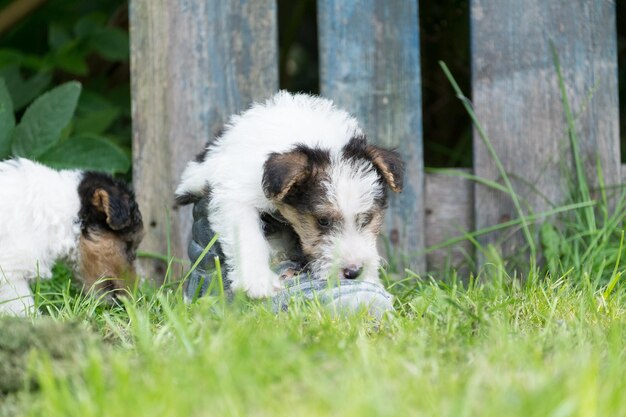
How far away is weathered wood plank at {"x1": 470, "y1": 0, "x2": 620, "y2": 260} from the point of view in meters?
5.68

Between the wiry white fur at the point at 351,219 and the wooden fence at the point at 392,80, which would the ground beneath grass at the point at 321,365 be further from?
the wooden fence at the point at 392,80

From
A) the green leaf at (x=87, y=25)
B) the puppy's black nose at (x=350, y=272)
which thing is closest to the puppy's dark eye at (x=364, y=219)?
the puppy's black nose at (x=350, y=272)

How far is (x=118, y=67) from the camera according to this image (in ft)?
25.3

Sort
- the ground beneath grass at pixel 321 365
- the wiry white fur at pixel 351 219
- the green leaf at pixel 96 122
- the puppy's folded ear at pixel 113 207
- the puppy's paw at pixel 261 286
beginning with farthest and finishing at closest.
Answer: the green leaf at pixel 96 122 → the puppy's folded ear at pixel 113 207 → the wiry white fur at pixel 351 219 → the puppy's paw at pixel 261 286 → the ground beneath grass at pixel 321 365

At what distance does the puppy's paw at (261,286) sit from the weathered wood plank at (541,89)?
194 cm

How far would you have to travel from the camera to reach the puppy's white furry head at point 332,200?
4.38m

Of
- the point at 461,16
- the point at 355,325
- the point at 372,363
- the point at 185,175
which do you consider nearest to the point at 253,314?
the point at 355,325

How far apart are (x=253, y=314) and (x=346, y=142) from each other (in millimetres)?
1305

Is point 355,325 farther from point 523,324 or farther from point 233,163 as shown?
point 233,163

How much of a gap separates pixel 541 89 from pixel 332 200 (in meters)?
1.96

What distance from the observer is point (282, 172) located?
435 centimetres

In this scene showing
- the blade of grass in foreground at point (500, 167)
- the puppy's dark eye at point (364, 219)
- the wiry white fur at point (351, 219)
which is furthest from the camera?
the blade of grass in foreground at point (500, 167)

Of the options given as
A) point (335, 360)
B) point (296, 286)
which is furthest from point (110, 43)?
point (335, 360)

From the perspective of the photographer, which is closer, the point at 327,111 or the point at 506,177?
the point at 327,111
